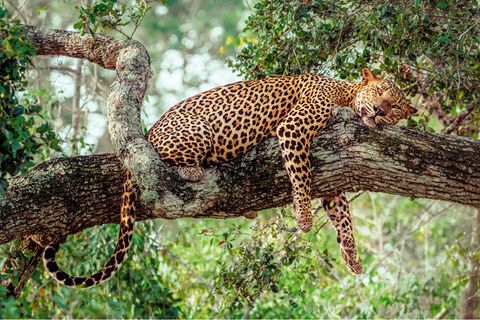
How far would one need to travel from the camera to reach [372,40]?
796cm

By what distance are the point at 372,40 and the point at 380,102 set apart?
2.15 feet

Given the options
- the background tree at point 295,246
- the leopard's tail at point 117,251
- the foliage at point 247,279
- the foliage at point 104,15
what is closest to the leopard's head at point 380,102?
the background tree at point 295,246

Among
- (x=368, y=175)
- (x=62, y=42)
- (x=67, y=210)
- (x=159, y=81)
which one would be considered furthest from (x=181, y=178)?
(x=159, y=81)

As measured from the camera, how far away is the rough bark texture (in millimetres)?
6637

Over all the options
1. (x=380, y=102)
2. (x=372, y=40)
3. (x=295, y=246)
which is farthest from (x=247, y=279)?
(x=372, y=40)

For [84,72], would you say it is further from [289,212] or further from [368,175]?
[368,175]

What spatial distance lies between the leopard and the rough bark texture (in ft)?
0.41

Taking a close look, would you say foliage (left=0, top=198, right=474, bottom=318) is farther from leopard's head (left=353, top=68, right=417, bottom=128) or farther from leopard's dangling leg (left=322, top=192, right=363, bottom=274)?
leopard's head (left=353, top=68, right=417, bottom=128)

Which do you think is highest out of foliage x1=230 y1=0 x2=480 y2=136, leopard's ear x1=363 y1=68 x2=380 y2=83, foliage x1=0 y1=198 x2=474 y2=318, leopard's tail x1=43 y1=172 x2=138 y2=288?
foliage x1=230 y1=0 x2=480 y2=136

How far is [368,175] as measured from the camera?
696 cm

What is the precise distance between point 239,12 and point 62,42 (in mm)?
18547

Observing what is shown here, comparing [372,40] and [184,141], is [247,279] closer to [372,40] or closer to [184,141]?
[184,141]

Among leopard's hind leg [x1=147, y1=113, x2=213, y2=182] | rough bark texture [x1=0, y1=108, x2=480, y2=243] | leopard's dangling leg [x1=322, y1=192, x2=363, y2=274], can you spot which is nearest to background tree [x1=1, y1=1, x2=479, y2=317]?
leopard's dangling leg [x1=322, y1=192, x2=363, y2=274]

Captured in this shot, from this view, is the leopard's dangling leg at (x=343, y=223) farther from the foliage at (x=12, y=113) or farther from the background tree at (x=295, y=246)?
the foliage at (x=12, y=113)
